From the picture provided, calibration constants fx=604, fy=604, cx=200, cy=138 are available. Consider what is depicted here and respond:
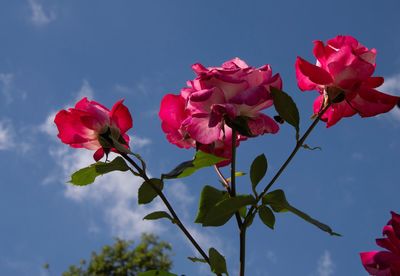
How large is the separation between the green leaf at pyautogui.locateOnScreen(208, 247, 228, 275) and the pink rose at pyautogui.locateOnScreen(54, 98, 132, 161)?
0.39 m

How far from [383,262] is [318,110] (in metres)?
0.42

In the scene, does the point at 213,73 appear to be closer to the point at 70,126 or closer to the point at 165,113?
the point at 165,113

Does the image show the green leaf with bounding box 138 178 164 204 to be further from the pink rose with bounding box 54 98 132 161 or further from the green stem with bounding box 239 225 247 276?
the green stem with bounding box 239 225 247 276

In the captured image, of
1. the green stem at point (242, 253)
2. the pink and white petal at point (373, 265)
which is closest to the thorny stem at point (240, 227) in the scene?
the green stem at point (242, 253)

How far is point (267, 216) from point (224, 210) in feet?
A: 0.50

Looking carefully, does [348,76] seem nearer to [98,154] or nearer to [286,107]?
[286,107]

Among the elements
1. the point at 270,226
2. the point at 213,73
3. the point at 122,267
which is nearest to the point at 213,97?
the point at 213,73

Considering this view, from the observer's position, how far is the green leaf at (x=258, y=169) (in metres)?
1.45

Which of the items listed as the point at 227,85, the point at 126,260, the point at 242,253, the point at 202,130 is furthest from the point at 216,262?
the point at 126,260

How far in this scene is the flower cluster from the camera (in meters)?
1.38

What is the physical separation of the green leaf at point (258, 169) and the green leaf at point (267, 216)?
6cm

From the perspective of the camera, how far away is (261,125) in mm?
1454

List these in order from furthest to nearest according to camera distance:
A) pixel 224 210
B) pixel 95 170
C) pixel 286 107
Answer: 1. pixel 95 170
2. pixel 286 107
3. pixel 224 210

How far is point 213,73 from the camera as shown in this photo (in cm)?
139
